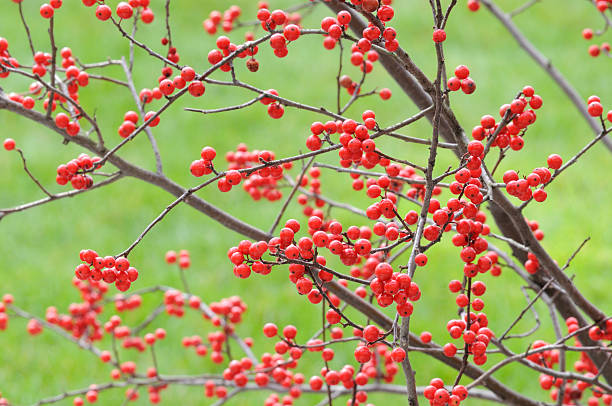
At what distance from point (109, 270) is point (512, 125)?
0.67m

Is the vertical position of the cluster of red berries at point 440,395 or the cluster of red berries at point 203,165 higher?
the cluster of red berries at point 203,165

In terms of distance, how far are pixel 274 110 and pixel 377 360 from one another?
0.95 meters

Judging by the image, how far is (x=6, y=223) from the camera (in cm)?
394

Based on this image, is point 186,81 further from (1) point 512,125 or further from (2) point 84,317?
(2) point 84,317

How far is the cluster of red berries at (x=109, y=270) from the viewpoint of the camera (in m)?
1.02

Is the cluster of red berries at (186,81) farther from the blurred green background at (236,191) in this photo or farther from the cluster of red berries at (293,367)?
the blurred green background at (236,191)

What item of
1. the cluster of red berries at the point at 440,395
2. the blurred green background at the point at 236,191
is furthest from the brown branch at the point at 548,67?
the cluster of red berries at the point at 440,395

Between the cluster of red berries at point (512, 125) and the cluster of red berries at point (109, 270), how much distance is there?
59 cm

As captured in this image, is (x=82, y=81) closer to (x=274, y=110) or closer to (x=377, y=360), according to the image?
(x=274, y=110)

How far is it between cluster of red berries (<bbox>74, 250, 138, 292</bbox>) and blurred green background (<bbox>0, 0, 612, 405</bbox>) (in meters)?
1.91

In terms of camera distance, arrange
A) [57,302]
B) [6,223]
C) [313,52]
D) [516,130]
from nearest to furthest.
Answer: [516,130] < [57,302] < [6,223] < [313,52]

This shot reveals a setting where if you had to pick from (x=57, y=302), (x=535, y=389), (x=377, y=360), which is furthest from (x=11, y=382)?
(x=535, y=389)

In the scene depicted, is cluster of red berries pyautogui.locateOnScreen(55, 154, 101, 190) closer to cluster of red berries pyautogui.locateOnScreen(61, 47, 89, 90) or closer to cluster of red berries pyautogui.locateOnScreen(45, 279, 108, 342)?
cluster of red berries pyautogui.locateOnScreen(61, 47, 89, 90)

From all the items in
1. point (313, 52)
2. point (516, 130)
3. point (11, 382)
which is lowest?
point (516, 130)
